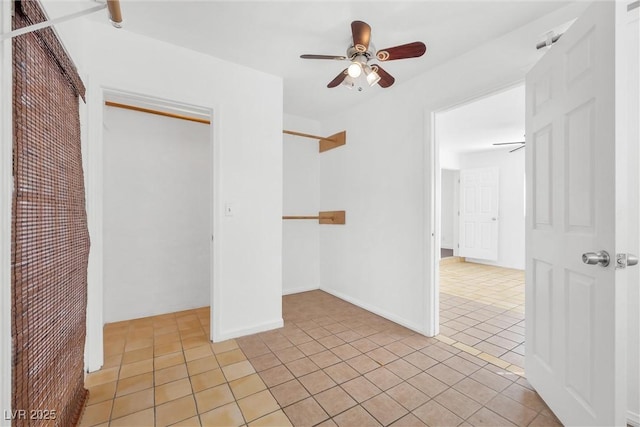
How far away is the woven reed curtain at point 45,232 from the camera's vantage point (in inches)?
37.2

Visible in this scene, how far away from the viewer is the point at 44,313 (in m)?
1.11

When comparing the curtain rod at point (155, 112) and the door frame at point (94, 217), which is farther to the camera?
the curtain rod at point (155, 112)

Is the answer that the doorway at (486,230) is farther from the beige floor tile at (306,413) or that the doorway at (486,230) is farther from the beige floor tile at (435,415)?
the beige floor tile at (306,413)

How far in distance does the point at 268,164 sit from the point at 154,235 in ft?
5.03

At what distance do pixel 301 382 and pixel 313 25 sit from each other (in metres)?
2.46

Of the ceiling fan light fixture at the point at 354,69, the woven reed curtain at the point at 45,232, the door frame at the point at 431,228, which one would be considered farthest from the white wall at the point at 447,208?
the woven reed curtain at the point at 45,232

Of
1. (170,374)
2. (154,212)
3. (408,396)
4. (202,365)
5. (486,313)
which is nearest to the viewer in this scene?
(408,396)


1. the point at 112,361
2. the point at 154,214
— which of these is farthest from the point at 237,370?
the point at 154,214

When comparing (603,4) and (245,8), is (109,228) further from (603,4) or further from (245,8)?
(603,4)

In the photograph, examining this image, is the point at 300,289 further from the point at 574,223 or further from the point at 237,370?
the point at 574,223

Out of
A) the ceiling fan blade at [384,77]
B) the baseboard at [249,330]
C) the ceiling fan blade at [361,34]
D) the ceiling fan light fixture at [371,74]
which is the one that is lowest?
the baseboard at [249,330]

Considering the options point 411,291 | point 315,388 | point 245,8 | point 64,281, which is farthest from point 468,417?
point 245,8

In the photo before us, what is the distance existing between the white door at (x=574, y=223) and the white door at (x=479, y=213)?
174 inches

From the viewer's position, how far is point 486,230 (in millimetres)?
5742
